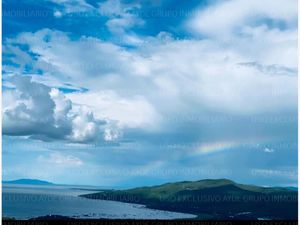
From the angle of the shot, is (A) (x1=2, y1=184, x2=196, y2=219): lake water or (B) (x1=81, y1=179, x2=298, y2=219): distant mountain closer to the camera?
(A) (x1=2, y1=184, x2=196, y2=219): lake water

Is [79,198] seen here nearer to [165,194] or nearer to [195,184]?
[165,194]

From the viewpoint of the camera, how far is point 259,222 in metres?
6.41

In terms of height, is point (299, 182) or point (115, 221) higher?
point (299, 182)

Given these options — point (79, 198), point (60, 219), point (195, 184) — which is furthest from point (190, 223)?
point (195, 184)

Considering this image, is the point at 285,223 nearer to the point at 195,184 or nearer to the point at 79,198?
the point at 79,198

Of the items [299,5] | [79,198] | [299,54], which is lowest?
[79,198]

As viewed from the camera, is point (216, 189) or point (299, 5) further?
point (216, 189)

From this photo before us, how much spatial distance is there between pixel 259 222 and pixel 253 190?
29.3m

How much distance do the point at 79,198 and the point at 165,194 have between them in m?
8.05

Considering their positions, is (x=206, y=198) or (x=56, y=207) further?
(x=206, y=198)

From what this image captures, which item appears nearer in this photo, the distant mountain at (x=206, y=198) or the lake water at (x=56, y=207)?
the lake water at (x=56, y=207)

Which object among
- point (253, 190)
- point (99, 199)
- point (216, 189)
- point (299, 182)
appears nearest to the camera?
point (299, 182)

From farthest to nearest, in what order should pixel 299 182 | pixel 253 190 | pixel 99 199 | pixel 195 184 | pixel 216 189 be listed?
pixel 195 184, pixel 216 189, pixel 253 190, pixel 99 199, pixel 299 182

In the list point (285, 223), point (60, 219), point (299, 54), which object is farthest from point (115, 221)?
point (299, 54)
